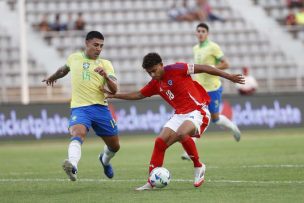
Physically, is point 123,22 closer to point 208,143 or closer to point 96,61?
point 208,143

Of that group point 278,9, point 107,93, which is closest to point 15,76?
point 278,9

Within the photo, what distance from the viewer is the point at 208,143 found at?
22.3 m

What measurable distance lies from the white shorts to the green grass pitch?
881 millimetres

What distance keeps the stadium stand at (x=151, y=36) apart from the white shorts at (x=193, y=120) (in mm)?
17680

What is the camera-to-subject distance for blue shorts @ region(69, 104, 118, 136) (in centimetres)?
1238

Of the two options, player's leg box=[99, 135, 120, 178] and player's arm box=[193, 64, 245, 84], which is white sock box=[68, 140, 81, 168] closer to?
player's leg box=[99, 135, 120, 178]

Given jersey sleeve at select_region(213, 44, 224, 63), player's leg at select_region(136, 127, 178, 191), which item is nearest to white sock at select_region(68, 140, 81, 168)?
player's leg at select_region(136, 127, 178, 191)

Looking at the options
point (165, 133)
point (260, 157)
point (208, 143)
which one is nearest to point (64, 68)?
point (165, 133)

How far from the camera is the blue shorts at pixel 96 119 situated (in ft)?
40.6

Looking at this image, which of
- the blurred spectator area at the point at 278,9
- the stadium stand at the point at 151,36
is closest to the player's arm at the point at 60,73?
the stadium stand at the point at 151,36

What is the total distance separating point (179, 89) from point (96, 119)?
4.95 feet

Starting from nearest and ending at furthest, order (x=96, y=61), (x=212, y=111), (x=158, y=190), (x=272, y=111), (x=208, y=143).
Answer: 1. (x=158, y=190)
2. (x=96, y=61)
3. (x=212, y=111)
4. (x=208, y=143)
5. (x=272, y=111)

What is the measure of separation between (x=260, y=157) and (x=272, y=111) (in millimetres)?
9804

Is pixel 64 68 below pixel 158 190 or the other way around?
the other way around
